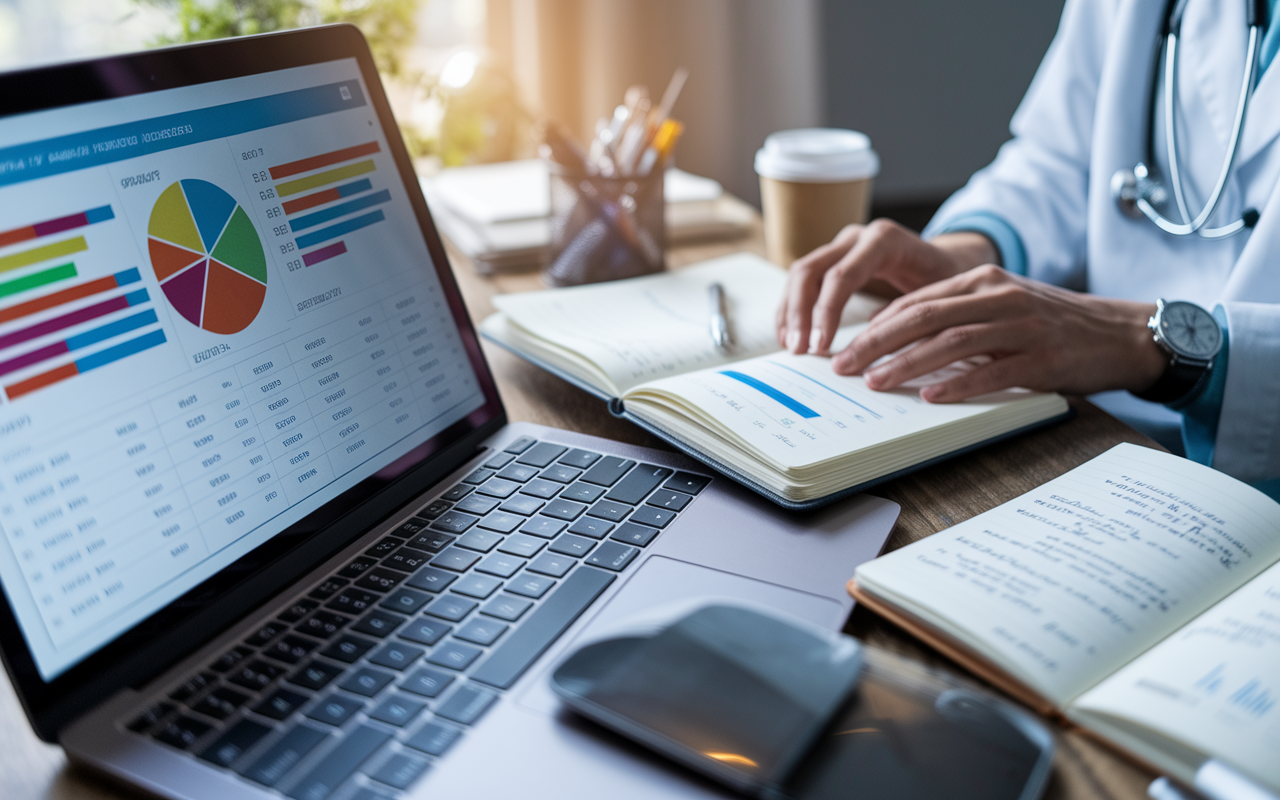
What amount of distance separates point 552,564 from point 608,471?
0.11 metres

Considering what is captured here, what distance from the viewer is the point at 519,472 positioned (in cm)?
56

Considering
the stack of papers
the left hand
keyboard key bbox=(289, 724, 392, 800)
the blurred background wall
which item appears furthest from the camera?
the blurred background wall

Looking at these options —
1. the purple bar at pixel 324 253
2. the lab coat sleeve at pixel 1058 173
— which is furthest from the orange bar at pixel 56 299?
the lab coat sleeve at pixel 1058 173

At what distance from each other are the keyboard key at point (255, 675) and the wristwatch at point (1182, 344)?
0.65 m

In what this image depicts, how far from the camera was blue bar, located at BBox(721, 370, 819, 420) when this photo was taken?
573 millimetres

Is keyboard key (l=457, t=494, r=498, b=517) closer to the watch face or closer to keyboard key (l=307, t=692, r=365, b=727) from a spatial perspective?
keyboard key (l=307, t=692, r=365, b=727)

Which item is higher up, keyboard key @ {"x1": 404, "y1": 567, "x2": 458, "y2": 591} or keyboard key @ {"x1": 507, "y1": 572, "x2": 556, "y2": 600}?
keyboard key @ {"x1": 404, "y1": 567, "x2": 458, "y2": 591}

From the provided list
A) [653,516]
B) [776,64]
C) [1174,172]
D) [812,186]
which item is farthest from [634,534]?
[776,64]

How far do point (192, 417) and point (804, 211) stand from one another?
0.73 metres

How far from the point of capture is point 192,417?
42 centimetres

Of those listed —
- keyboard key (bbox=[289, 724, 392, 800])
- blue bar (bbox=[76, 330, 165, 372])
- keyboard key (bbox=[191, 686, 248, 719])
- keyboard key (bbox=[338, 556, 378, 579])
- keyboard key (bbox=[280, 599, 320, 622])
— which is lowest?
keyboard key (bbox=[289, 724, 392, 800])

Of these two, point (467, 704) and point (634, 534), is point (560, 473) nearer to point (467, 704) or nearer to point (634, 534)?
point (634, 534)

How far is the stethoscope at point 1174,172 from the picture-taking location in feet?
2.60

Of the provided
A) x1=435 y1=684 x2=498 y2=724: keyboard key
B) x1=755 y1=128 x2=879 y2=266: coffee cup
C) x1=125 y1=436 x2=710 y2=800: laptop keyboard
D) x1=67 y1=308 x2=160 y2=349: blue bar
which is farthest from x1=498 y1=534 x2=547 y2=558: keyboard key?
x1=755 y1=128 x2=879 y2=266: coffee cup
